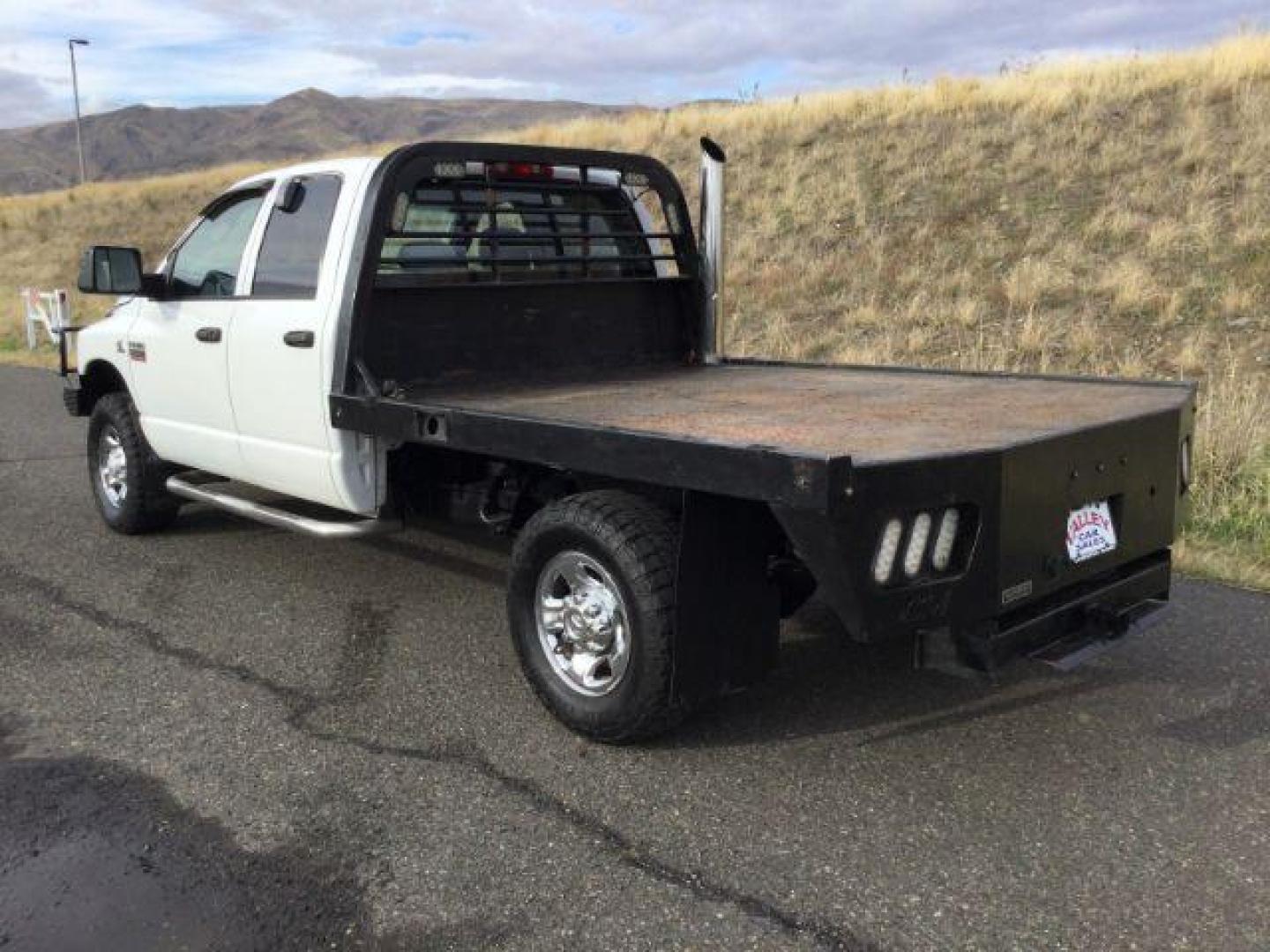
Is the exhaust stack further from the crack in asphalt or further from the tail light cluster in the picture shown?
the tail light cluster

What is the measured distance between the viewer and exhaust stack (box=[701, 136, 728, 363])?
589cm

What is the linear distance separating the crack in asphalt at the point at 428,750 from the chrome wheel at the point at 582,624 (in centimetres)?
41

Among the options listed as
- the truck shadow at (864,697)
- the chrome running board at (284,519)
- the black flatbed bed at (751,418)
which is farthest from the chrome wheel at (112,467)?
the truck shadow at (864,697)

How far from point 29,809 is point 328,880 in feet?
3.54

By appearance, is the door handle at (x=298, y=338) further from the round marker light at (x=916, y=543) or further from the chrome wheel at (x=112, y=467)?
the round marker light at (x=916, y=543)

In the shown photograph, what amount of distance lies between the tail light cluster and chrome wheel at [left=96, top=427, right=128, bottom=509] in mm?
4960

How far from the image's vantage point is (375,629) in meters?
5.06

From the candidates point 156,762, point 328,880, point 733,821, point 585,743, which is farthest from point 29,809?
point 733,821

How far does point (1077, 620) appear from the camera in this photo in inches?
143

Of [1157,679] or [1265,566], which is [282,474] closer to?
[1157,679]

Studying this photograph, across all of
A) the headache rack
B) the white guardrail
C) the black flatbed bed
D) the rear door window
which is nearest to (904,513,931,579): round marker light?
the black flatbed bed

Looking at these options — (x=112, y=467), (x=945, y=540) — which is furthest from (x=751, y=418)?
(x=112, y=467)

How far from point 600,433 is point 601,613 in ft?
2.25

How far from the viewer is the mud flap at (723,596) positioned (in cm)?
344
